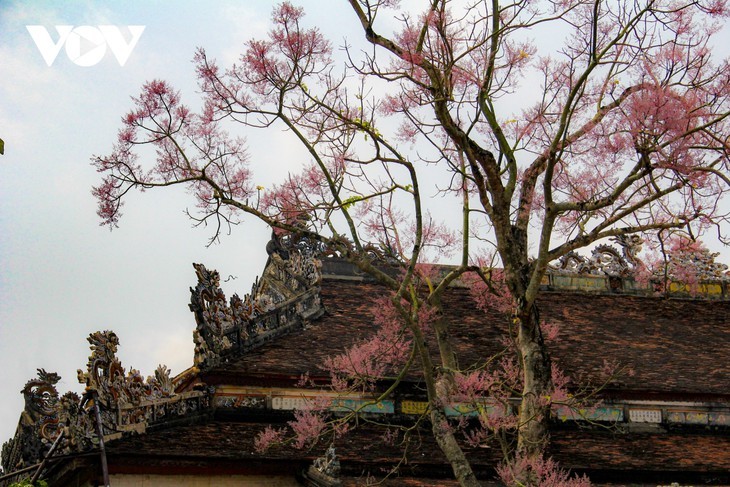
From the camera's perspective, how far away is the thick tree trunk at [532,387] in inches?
739

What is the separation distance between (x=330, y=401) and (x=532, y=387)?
11.2 feet

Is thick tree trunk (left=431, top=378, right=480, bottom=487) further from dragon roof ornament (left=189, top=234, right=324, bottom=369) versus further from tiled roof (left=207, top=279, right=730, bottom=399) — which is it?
dragon roof ornament (left=189, top=234, right=324, bottom=369)

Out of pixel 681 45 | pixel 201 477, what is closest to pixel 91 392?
pixel 201 477

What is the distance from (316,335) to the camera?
23.3m

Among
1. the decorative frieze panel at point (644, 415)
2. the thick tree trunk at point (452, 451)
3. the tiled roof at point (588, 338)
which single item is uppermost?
the tiled roof at point (588, 338)

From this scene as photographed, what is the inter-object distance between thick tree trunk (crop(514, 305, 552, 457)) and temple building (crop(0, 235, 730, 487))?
0.48 metres

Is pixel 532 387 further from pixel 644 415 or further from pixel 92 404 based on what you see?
pixel 92 404

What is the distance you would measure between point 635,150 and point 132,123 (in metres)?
7.63

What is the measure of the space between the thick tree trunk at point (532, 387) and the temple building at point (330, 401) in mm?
480

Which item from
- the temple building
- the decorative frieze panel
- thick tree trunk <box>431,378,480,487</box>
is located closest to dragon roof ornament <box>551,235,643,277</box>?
the temple building

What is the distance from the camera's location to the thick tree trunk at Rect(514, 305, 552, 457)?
18766 millimetres

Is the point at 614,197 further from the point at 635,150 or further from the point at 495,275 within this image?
the point at 495,275

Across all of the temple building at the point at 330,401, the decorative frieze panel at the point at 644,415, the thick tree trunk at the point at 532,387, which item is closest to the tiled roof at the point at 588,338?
the temple building at the point at 330,401

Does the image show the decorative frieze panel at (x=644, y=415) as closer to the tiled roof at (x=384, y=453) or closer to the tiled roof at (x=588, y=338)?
the tiled roof at (x=588, y=338)
